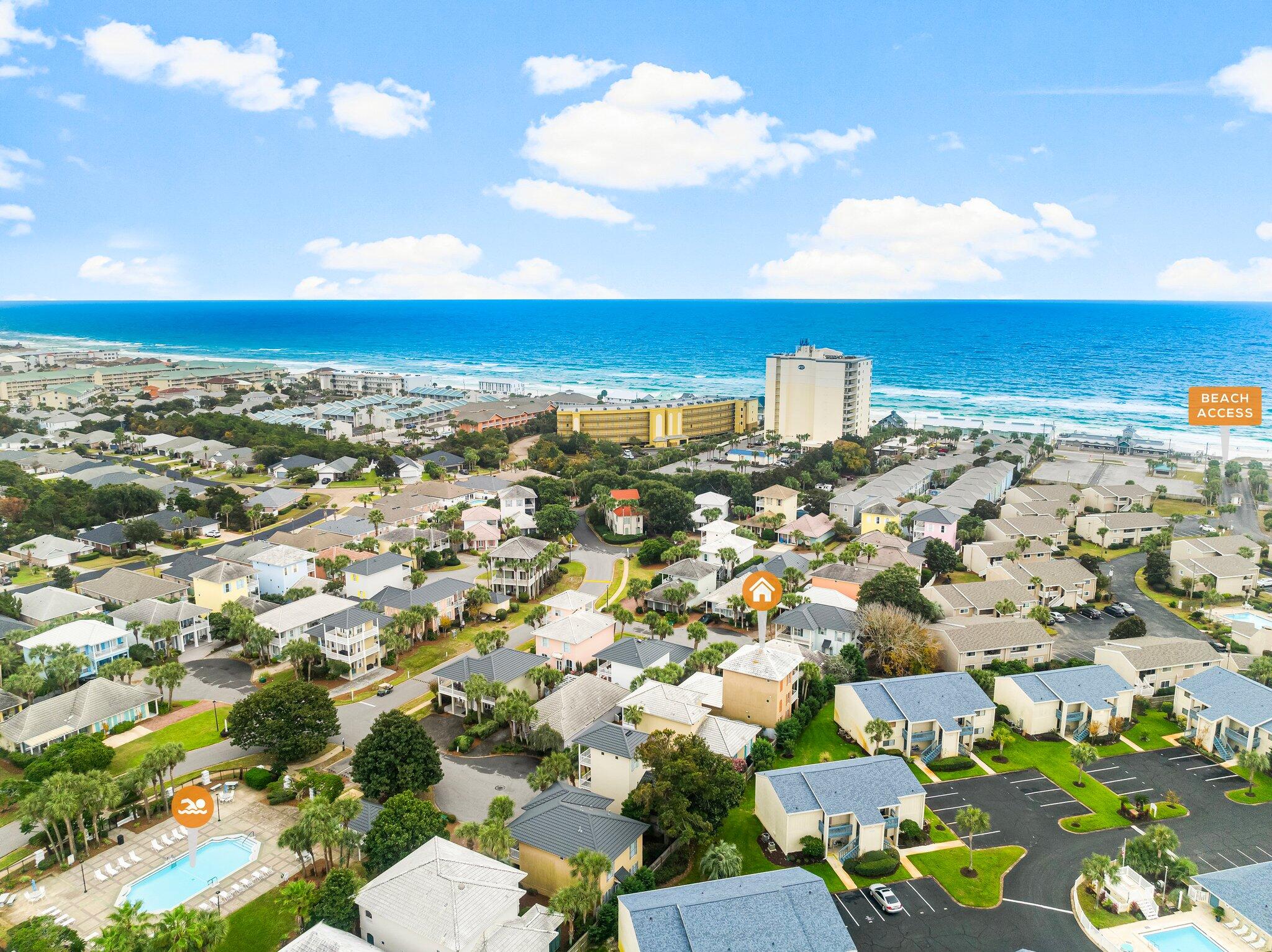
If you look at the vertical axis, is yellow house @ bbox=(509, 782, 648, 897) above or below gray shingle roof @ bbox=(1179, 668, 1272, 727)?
below

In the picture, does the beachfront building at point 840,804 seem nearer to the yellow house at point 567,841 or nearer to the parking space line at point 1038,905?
the parking space line at point 1038,905

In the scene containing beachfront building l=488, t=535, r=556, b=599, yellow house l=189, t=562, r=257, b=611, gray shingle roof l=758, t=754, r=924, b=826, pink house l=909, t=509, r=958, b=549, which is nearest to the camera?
gray shingle roof l=758, t=754, r=924, b=826

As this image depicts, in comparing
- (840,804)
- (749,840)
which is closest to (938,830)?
(840,804)

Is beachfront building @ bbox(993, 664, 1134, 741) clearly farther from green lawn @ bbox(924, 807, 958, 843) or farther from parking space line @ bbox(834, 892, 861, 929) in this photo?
parking space line @ bbox(834, 892, 861, 929)

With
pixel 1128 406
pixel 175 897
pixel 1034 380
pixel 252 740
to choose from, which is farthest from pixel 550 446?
pixel 1034 380

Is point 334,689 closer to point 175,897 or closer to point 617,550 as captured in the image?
point 175,897

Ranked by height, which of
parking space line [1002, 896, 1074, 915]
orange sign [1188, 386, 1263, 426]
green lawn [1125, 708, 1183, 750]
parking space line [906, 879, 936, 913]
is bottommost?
parking space line [906, 879, 936, 913]

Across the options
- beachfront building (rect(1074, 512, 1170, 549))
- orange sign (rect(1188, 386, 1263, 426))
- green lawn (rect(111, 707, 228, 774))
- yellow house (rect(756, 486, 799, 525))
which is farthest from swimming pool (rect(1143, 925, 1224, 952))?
beachfront building (rect(1074, 512, 1170, 549))
